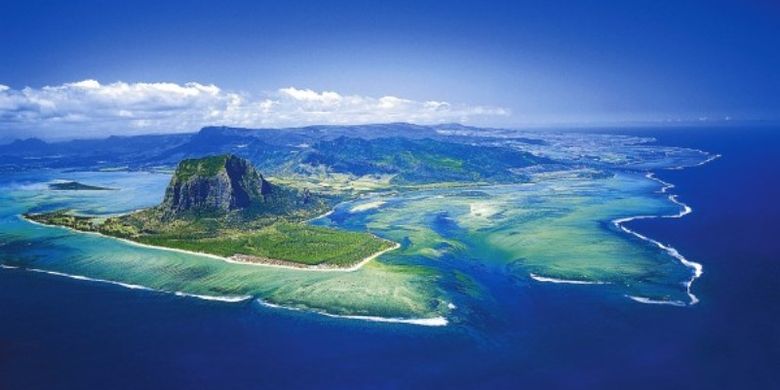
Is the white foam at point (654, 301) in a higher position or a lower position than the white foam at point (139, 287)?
higher

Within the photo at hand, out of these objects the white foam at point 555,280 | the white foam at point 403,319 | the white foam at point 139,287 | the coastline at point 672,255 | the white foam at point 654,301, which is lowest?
the white foam at point 139,287

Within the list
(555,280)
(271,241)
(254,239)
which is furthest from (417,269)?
(254,239)

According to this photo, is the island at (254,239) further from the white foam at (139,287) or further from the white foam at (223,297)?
the white foam at (139,287)

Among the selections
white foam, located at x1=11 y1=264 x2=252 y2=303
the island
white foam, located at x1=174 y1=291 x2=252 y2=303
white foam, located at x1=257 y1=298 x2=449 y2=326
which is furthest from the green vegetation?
white foam, located at x1=257 y1=298 x2=449 y2=326

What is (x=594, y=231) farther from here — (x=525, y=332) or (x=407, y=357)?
(x=407, y=357)

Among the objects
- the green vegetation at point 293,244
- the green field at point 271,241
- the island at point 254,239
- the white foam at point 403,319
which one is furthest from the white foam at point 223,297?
the green vegetation at point 293,244

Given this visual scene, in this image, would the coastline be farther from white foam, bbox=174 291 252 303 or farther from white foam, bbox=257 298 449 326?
white foam, bbox=174 291 252 303

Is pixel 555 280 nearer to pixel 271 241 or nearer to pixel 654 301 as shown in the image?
pixel 654 301

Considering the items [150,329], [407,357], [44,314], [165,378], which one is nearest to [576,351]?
[407,357]

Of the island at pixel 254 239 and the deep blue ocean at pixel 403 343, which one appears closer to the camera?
the deep blue ocean at pixel 403 343
